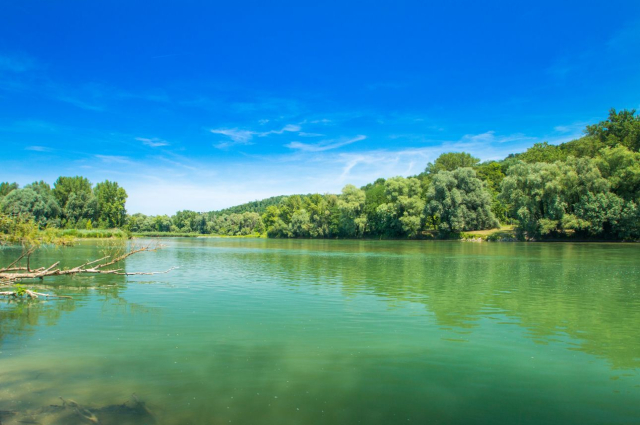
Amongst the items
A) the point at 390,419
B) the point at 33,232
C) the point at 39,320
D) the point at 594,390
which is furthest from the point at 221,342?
the point at 33,232

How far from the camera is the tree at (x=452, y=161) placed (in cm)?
11419

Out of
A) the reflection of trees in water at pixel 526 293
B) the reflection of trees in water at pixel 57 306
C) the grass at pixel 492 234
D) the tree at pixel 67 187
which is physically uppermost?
the tree at pixel 67 187

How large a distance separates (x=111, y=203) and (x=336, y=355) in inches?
4888

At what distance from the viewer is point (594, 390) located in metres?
7.36

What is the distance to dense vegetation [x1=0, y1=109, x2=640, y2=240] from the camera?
6288 centimetres

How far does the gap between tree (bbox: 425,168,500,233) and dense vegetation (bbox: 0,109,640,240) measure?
0.20 meters

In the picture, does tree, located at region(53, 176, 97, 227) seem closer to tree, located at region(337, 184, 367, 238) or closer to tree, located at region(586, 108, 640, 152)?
tree, located at region(337, 184, 367, 238)

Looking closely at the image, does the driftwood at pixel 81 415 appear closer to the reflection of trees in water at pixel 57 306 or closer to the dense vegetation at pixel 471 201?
the reflection of trees in water at pixel 57 306

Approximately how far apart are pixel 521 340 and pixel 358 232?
9366cm

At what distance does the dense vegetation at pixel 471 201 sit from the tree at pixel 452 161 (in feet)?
1.01

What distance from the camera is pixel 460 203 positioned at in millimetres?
80938

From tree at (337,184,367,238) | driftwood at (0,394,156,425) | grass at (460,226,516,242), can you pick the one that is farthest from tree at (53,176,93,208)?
driftwood at (0,394,156,425)

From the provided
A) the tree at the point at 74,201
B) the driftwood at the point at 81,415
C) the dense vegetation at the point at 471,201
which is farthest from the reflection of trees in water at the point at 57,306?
the tree at the point at 74,201

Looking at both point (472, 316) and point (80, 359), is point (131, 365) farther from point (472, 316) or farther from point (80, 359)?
point (472, 316)
